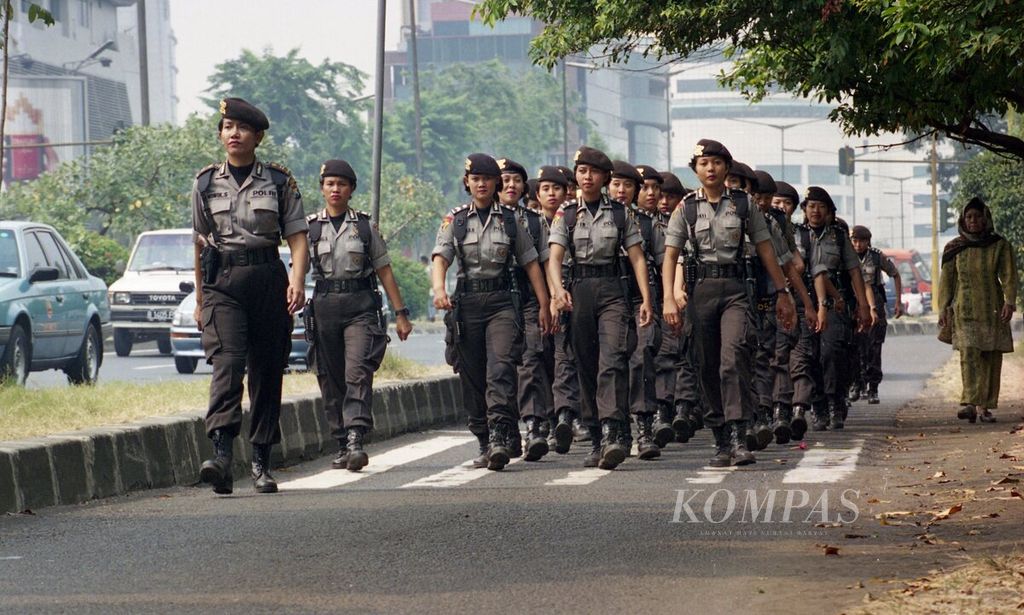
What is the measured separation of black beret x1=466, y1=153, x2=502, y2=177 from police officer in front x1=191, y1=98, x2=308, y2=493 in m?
1.83

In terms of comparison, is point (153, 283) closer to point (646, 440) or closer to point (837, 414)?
point (837, 414)

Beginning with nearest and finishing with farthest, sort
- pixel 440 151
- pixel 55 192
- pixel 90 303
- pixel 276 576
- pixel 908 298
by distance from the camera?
pixel 276 576, pixel 90 303, pixel 55 192, pixel 908 298, pixel 440 151

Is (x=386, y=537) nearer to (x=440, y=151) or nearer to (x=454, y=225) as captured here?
(x=454, y=225)

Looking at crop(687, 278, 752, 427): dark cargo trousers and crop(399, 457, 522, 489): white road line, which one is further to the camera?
crop(687, 278, 752, 427): dark cargo trousers

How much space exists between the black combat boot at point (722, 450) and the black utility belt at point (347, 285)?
88.9 inches

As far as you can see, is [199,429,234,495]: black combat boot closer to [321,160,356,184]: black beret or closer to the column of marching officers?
the column of marching officers

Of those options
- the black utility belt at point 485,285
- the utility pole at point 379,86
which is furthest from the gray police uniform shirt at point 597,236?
the utility pole at point 379,86

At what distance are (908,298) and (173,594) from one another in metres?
52.4

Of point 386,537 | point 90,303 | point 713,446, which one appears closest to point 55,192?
point 90,303

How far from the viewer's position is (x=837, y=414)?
52.4ft

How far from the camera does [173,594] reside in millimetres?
6961

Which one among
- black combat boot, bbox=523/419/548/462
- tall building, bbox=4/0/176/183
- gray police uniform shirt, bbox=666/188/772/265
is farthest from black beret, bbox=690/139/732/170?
tall building, bbox=4/0/176/183

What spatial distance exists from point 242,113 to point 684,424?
5223mm

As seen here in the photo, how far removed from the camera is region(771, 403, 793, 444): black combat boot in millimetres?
14195
